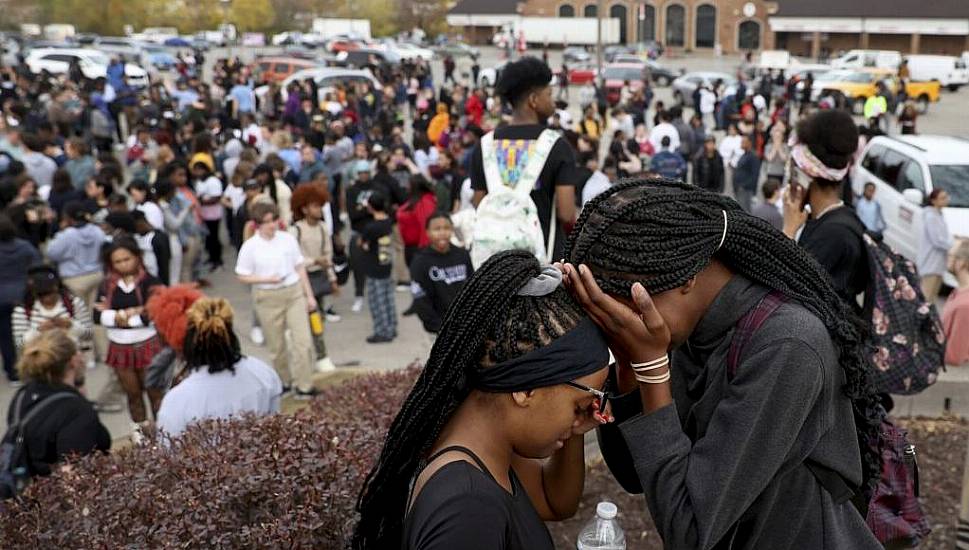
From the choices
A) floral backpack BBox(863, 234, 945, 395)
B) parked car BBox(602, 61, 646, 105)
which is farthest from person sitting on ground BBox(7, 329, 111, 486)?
parked car BBox(602, 61, 646, 105)

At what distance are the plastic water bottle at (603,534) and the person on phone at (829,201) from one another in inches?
64.2

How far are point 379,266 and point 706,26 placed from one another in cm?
5897

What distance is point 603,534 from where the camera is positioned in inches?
94.6

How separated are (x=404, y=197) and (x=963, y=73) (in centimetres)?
3268

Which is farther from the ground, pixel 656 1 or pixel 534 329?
pixel 656 1

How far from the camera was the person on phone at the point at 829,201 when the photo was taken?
362 cm

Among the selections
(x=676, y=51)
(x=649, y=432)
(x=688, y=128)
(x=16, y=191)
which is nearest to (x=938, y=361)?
(x=649, y=432)

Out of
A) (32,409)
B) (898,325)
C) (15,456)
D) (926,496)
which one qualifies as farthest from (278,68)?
(898,325)

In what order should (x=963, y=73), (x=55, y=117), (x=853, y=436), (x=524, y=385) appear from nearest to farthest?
(x=524, y=385) → (x=853, y=436) → (x=55, y=117) → (x=963, y=73)

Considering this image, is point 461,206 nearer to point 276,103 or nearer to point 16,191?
point 16,191

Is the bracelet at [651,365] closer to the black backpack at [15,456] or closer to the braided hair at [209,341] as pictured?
the braided hair at [209,341]

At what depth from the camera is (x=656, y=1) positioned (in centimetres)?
6281

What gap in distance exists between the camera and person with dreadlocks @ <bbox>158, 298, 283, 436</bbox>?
4.71 metres

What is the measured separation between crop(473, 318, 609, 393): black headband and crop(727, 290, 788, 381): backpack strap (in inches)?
11.4
